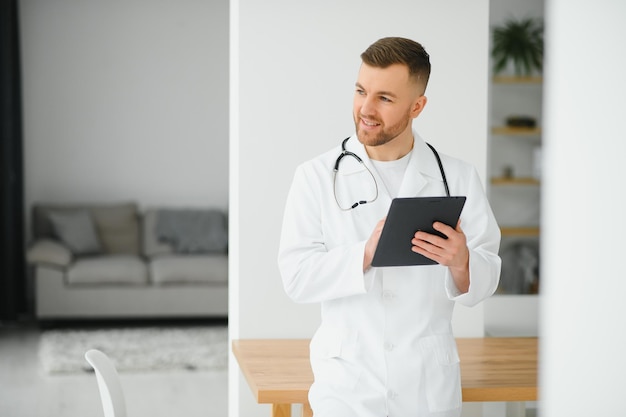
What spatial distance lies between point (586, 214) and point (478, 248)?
1759mm

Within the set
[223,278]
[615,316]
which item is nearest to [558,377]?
[615,316]

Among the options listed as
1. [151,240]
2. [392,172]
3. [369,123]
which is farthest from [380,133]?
[151,240]

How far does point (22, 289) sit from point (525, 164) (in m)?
4.85

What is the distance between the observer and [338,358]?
6.95 feet

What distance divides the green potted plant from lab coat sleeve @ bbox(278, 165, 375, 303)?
19.4 feet

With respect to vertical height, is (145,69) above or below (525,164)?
above

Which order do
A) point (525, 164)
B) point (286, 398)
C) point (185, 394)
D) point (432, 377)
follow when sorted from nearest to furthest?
point (432, 377) → point (286, 398) → point (185, 394) → point (525, 164)

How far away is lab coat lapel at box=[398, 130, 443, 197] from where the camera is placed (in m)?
2.19

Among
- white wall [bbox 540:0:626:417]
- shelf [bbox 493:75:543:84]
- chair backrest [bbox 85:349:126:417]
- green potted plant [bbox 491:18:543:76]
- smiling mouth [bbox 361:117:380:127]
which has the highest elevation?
green potted plant [bbox 491:18:543:76]

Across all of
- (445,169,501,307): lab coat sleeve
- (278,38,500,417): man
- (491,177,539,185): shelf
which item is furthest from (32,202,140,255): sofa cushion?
(445,169,501,307): lab coat sleeve

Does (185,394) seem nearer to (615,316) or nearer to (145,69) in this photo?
(145,69)

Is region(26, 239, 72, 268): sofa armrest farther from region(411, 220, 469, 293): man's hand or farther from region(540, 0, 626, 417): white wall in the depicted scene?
region(540, 0, 626, 417): white wall

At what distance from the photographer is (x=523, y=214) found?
8.08 metres

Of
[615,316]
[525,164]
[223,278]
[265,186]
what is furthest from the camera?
[525,164]
